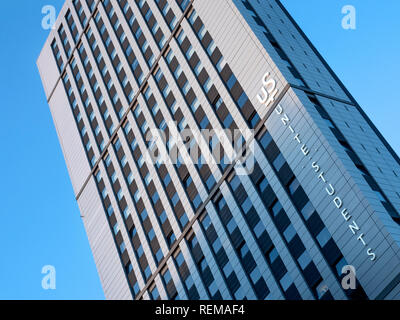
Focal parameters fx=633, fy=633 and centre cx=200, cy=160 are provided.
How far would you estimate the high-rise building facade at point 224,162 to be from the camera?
155 feet

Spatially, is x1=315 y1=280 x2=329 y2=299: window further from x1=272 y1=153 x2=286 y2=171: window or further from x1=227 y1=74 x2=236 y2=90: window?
x1=227 y1=74 x2=236 y2=90: window

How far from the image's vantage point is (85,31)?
89.9 meters

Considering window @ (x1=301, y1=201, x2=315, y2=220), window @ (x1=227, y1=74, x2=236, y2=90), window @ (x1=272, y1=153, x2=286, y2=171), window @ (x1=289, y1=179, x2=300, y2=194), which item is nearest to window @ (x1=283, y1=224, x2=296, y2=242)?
window @ (x1=301, y1=201, x2=315, y2=220)

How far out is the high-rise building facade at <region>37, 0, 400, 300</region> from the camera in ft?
155

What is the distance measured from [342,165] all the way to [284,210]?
6735 millimetres

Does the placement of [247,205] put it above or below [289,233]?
above

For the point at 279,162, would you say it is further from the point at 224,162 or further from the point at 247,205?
the point at 224,162

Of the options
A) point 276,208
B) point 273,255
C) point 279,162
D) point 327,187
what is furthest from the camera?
point 279,162

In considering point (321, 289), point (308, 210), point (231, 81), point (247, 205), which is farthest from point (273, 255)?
point (231, 81)

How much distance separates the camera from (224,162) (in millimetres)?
58906

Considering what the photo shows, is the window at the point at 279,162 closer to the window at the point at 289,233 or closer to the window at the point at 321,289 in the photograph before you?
the window at the point at 289,233
